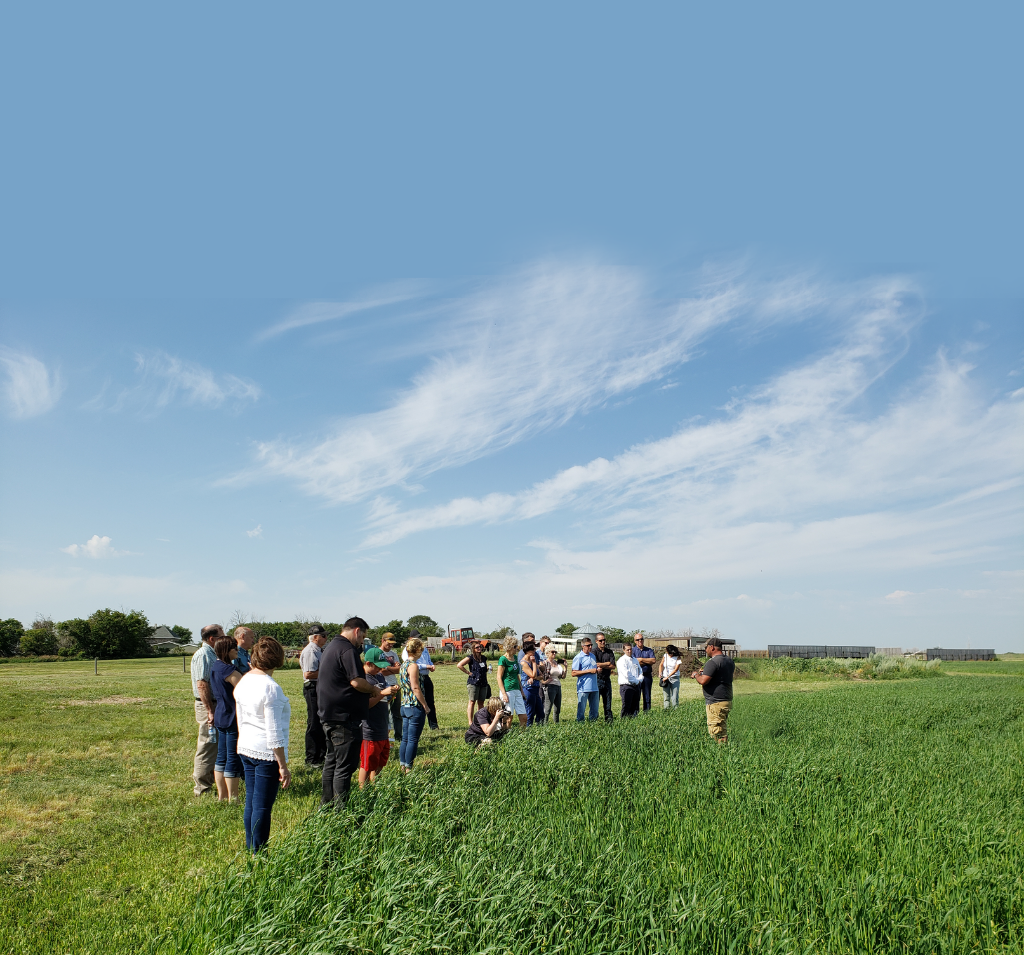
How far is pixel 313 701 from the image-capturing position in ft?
31.9

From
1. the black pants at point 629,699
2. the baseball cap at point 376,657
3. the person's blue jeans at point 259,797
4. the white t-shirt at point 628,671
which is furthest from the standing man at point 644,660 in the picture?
the person's blue jeans at point 259,797

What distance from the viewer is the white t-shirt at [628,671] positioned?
43.2 feet

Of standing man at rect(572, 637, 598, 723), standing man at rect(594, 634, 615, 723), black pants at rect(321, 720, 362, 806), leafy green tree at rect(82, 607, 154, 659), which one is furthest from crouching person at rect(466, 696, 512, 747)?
leafy green tree at rect(82, 607, 154, 659)

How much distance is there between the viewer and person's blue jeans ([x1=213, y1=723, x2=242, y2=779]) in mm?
7336

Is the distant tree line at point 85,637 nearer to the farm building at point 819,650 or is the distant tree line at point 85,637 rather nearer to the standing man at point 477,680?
the standing man at point 477,680

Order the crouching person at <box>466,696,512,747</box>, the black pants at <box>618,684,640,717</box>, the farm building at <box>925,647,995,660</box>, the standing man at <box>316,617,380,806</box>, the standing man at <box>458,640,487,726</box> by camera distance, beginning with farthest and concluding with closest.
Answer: the farm building at <box>925,647,995,660</box> < the black pants at <box>618,684,640,717</box> < the standing man at <box>458,640,487,726</box> < the crouching person at <box>466,696,512,747</box> < the standing man at <box>316,617,380,806</box>

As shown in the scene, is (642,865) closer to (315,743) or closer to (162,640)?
(315,743)

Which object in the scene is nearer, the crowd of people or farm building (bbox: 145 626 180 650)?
the crowd of people

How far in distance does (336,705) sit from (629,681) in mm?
8308

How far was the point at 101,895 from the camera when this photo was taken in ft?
16.3

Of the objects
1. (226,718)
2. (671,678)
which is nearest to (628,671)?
(671,678)

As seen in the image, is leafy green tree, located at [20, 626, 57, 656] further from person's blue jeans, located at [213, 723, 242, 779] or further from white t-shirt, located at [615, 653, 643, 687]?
person's blue jeans, located at [213, 723, 242, 779]

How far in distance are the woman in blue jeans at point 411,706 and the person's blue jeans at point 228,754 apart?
206 cm

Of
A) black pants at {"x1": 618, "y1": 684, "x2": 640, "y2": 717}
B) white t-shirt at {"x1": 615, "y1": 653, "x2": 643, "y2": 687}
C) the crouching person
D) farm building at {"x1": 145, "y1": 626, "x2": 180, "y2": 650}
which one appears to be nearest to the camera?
the crouching person
